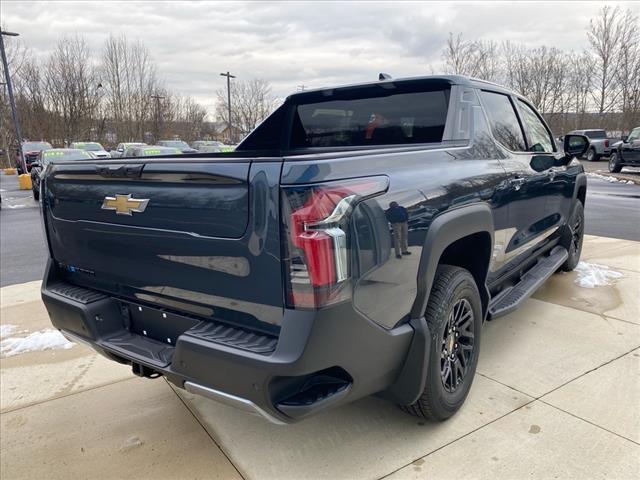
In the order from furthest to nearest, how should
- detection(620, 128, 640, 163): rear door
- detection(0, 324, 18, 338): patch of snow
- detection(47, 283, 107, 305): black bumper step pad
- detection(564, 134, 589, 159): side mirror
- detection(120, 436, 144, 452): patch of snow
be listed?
detection(620, 128, 640, 163): rear door
detection(564, 134, 589, 159): side mirror
detection(0, 324, 18, 338): patch of snow
detection(120, 436, 144, 452): patch of snow
detection(47, 283, 107, 305): black bumper step pad

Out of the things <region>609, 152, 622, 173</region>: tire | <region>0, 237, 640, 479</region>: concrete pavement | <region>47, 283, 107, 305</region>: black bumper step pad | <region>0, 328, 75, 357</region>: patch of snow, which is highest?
<region>609, 152, 622, 173</region>: tire

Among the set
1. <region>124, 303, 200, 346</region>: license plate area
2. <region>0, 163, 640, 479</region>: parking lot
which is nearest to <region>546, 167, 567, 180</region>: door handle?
<region>0, 163, 640, 479</region>: parking lot

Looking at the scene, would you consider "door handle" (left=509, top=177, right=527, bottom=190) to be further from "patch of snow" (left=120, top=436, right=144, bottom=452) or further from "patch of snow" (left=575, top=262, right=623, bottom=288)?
"patch of snow" (left=120, top=436, right=144, bottom=452)

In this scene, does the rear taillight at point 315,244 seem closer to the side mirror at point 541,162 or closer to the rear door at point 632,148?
the side mirror at point 541,162

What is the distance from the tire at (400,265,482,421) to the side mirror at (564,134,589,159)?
2984 millimetres

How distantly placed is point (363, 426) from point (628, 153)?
20.7m

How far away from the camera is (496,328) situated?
4.07m

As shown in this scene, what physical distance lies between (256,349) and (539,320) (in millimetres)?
3183

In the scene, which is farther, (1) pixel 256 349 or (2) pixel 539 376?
(2) pixel 539 376

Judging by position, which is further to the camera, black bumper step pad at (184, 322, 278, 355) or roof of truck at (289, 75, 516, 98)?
roof of truck at (289, 75, 516, 98)

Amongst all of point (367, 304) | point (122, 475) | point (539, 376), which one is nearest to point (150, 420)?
point (122, 475)

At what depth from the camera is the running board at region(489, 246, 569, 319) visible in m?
3.33

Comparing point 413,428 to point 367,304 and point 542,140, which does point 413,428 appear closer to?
point 367,304

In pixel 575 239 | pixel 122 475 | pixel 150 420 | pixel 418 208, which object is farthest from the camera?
pixel 575 239
